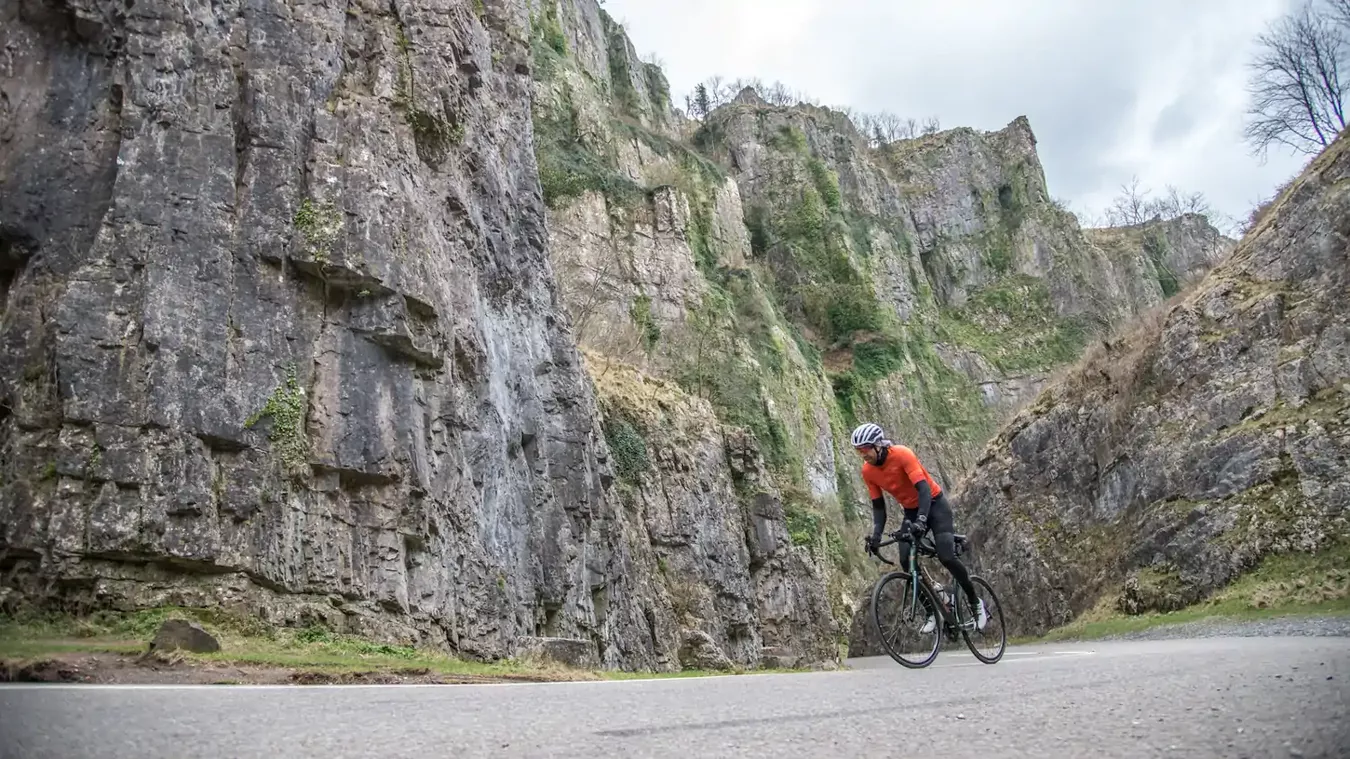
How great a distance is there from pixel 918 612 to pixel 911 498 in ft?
3.75

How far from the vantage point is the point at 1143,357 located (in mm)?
22000

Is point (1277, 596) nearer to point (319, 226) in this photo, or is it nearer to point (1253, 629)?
point (1253, 629)

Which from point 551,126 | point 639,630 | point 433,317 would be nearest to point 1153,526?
point 639,630

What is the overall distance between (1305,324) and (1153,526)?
510cm

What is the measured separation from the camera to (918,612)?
28.9 feet

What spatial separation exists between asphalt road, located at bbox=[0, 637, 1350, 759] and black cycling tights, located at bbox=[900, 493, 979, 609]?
118 inches

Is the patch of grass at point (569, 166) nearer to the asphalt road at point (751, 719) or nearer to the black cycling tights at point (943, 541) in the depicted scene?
A: the black cycling tights at point (943, 541)

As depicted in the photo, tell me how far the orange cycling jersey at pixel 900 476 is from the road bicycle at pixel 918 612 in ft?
1.41

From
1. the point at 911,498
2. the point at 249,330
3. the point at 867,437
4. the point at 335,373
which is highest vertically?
the point at 249,330

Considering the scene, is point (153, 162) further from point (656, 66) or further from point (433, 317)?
point (656, 66)

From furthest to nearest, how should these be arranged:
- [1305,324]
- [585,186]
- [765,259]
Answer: [765,259] → [585,186] → [1305,324]

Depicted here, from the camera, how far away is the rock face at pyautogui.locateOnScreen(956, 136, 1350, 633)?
659 inches

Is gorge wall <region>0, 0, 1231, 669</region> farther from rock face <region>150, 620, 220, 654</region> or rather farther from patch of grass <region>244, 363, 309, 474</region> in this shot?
rock face <region>150, 620, 220, 654</region>

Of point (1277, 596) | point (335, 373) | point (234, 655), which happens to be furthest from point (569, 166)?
point (234, 655)
